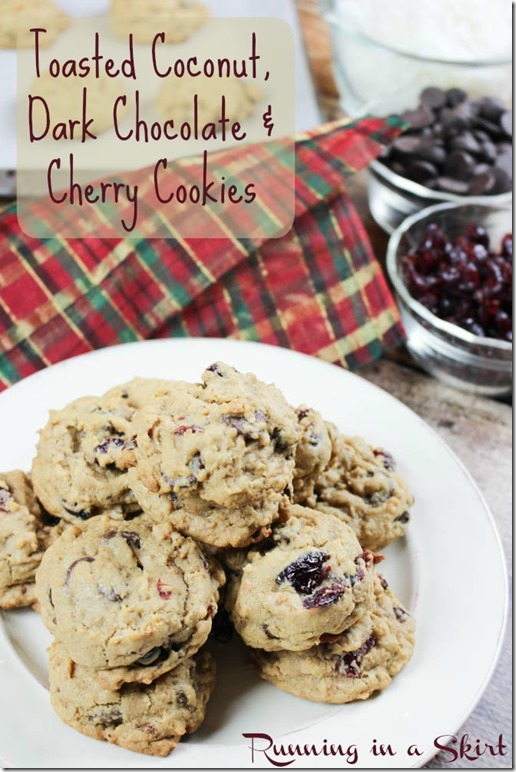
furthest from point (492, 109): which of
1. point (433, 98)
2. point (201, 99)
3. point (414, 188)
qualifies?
point (201, 99)

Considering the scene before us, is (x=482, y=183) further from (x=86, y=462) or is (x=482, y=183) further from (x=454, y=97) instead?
(x=86, y=462)

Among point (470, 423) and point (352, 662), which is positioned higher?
point (352, 662)

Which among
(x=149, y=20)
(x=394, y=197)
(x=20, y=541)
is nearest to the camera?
(x=20, y=541)

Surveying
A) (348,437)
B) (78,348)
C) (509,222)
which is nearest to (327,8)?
(509,222)

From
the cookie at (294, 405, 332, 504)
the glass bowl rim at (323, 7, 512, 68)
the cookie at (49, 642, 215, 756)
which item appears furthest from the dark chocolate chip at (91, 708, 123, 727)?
the glass bowl rim at (323, 7, 512, 68)

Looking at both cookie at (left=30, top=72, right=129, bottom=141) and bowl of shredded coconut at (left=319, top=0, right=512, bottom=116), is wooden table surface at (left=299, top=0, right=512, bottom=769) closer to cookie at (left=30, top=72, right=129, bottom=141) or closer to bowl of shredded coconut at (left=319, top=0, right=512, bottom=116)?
bowl of shredded coconut at (left=319, top=0, right=512, bottom=116)

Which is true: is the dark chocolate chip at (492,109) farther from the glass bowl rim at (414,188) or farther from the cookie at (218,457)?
the cookie at (218,457)

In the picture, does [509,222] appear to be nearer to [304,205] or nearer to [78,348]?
[304,205]
